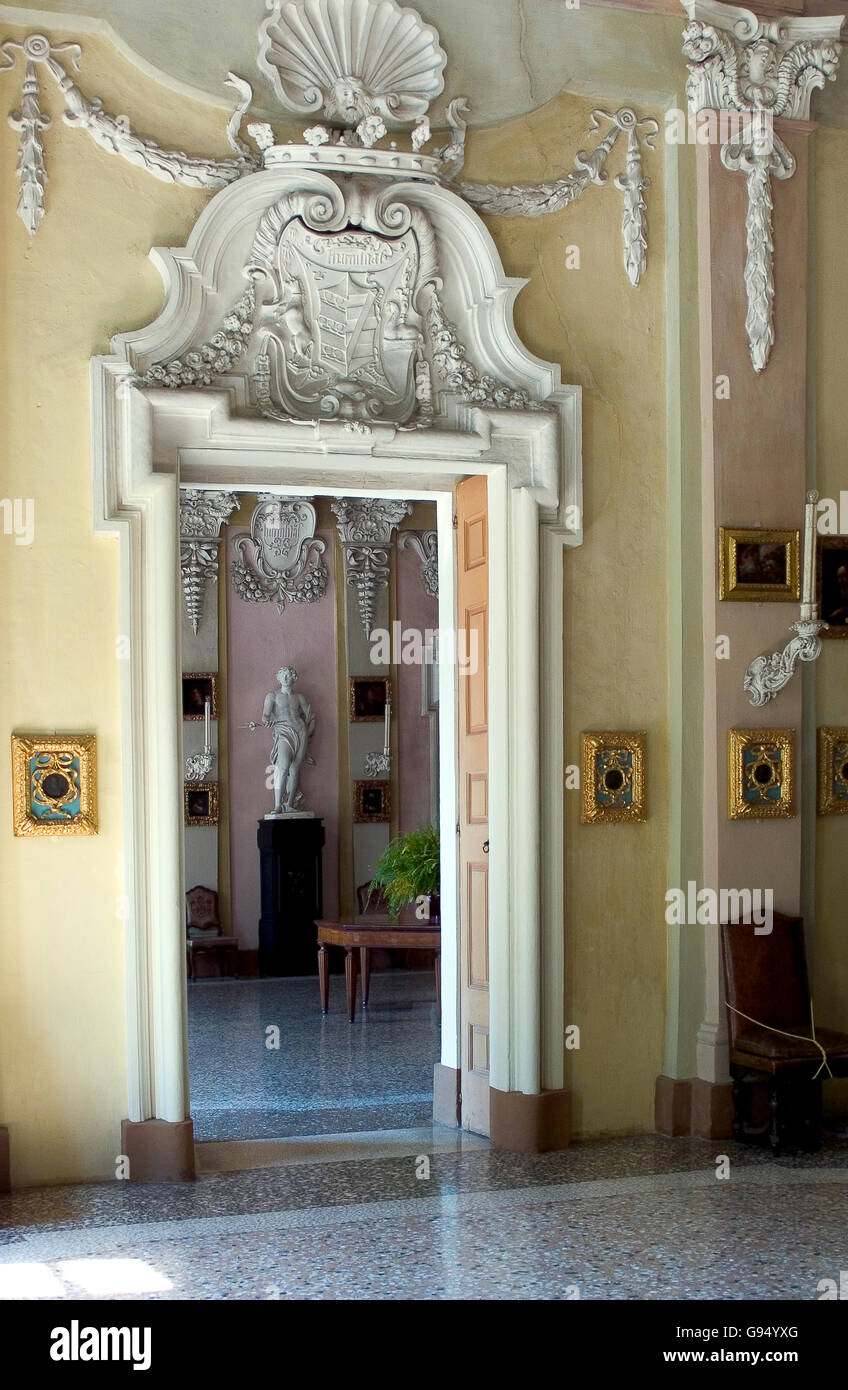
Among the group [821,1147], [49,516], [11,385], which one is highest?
[11,385]

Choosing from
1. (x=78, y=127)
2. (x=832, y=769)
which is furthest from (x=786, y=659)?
(x=78, y=127)

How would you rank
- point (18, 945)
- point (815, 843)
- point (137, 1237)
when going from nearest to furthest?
point (137, 1237), point (18, 945), point (815, 843)

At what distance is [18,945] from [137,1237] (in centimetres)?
134

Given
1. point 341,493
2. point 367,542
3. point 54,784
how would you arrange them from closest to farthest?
point 54,784
point 341,493
point 367,542

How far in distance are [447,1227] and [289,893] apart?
27.0 feet

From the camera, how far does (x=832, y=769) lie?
7121mm

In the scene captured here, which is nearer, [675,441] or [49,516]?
[49,516]

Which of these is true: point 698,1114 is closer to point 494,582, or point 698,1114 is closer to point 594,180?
point 494,582

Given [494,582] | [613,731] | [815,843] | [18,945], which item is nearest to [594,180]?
[494,582]

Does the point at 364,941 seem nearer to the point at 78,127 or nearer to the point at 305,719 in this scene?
the point at 305,719

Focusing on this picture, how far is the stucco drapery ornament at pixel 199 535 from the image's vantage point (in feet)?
44.9

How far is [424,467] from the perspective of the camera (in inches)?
262

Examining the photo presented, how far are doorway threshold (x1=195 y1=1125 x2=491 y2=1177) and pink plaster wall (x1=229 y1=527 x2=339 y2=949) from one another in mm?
6824

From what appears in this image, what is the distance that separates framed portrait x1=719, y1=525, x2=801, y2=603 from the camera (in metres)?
6.88
